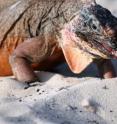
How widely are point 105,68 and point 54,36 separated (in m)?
0.59

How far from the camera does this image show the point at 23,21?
5000mm

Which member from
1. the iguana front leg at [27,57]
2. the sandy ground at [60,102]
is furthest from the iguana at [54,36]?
the sandy ground at [60,102]

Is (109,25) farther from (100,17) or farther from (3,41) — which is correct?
(3,41)

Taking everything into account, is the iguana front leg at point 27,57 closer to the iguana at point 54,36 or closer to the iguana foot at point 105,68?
the iguana at point 54,36

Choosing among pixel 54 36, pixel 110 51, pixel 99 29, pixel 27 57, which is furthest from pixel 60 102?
pixel 54 36

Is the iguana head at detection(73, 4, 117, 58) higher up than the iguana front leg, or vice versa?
the iguana head at detection(73, 4, 117, 58)

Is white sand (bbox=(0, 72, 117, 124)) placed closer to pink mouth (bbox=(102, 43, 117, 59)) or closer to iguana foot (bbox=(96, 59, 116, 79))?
pink mouth (bbox=(102, 43, 117, 59))

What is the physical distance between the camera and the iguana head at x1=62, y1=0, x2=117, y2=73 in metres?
4.32

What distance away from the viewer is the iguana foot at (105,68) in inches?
189

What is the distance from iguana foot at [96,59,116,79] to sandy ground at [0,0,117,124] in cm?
47

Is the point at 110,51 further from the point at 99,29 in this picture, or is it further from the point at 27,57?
the point at 27,57

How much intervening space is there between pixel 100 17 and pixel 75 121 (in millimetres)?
1210

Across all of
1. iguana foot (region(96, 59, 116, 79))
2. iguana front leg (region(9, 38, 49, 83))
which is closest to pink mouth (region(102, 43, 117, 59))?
iguana foot (region(96, 59, 116, 79))

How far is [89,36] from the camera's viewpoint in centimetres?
442
